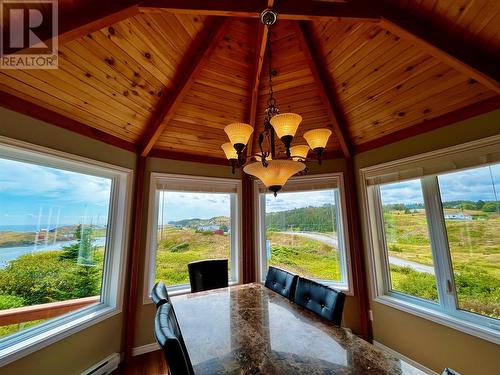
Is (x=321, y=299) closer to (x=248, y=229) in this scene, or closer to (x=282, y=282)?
(x=282, y=282)

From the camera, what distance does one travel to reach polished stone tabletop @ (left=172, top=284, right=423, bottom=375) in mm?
1073

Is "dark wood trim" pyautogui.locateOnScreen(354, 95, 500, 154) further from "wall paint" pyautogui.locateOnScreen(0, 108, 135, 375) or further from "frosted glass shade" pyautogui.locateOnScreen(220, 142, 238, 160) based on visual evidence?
"wall paint" pyautogui.locateOnScreen(0, 108, 135, 375)

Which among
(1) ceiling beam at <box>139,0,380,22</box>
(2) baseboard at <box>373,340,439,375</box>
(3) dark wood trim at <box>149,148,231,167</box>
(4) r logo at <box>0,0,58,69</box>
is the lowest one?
(2) baseboard at <box>373,340,439,375</box>

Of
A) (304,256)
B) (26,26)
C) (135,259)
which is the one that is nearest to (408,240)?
(304,256)

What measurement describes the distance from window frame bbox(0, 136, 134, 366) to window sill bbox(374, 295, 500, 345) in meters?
3.08

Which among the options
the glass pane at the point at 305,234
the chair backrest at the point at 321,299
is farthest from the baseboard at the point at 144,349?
the chair backrest at the point at 321,299

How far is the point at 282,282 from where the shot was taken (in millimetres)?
2311

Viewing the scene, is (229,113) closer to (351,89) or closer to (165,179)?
(165,179)

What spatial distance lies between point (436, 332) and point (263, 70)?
319 centimetres

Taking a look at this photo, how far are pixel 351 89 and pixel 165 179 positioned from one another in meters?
2.53

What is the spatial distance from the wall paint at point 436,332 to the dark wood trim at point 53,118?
3.20 meters

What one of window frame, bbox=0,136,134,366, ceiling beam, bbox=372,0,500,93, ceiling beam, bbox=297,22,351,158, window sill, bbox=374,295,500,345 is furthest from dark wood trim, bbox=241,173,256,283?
ceiling beam, bbox=372,0,500,93

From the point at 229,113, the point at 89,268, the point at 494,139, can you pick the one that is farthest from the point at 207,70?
the point at 494,139

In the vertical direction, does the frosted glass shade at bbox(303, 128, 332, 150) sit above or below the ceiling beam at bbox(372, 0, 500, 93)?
below
